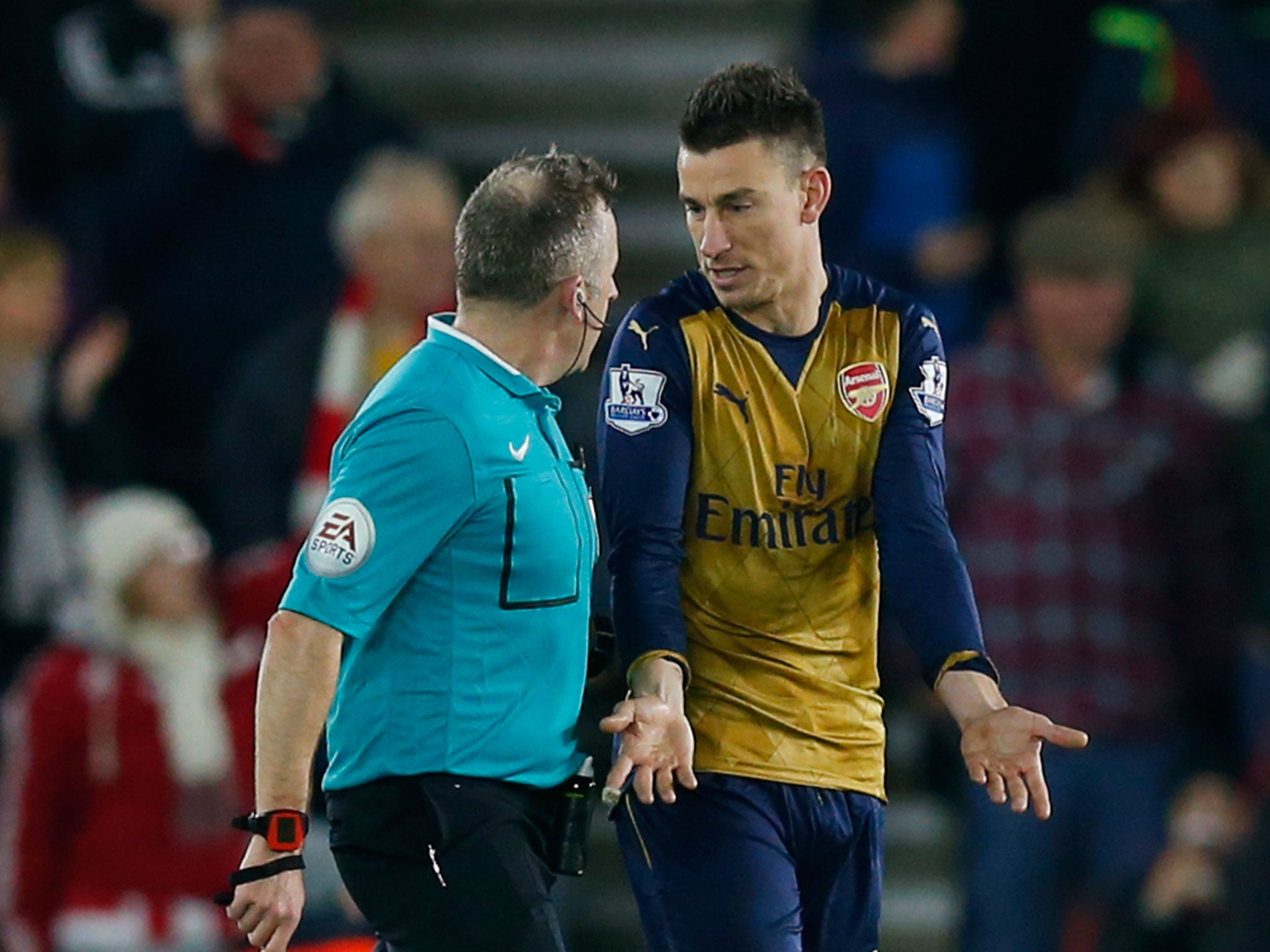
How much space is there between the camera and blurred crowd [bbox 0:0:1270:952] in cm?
659

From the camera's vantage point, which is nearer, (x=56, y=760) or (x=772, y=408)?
(x=772, y=408)

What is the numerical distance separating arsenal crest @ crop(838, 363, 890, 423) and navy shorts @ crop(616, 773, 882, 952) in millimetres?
644

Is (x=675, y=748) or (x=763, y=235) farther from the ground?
(x=763, y=235)

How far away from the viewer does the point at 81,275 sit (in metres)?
7.71

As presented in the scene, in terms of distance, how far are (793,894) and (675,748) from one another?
42 cm

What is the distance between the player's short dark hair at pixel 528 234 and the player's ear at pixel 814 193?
1.25 ft

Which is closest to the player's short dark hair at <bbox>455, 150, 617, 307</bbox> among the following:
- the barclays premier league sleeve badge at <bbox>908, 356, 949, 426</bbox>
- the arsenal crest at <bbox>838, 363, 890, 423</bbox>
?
the arsenal crest at <bbox>838, 363, 890, 423</bbox>

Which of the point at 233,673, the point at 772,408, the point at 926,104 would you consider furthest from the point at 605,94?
the point at 772,408

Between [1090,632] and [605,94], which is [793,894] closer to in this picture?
[1090,632]

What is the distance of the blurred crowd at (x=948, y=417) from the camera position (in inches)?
259

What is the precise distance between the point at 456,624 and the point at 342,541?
9.4 inches

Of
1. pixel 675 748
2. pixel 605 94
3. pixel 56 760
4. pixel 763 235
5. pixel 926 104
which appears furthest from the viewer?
pixel 605 94

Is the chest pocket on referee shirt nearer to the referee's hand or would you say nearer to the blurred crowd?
the referee's hand

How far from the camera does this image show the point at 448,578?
3.85 metres
